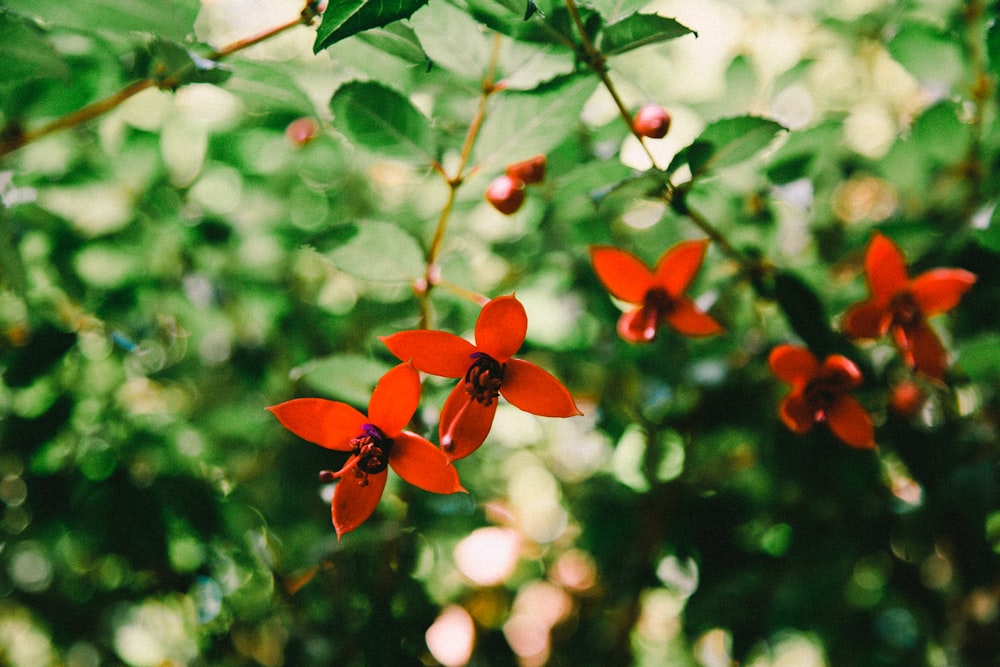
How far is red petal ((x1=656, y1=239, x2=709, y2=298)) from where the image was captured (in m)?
0.73

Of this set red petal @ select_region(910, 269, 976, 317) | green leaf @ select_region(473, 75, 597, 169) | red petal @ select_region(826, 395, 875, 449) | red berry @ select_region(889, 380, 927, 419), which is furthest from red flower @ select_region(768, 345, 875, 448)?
green leaf @ select_region(473, 75, 597, 169)

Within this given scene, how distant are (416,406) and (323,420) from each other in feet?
0.31

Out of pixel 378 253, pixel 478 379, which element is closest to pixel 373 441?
pixel 478 379

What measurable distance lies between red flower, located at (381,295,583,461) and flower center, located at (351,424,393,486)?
0.06 meters

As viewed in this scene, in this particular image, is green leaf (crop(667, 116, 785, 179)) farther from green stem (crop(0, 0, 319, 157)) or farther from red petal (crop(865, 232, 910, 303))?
green stem (crop(0, 0, 319, 157))

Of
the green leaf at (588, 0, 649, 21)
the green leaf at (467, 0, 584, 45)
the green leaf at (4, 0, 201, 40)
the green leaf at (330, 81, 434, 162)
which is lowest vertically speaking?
the green leaf at (330, 81, 434, 162)

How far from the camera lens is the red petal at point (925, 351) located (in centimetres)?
71

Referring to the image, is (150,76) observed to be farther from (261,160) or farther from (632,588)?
(632,588)

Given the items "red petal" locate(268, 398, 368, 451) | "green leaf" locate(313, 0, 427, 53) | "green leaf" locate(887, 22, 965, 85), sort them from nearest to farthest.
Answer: "green leaf" locate(313, 0, 427, 53), "red petal" locate(268, 398, 368, 451), "green leaf" locate(887, 22, 965, 85)

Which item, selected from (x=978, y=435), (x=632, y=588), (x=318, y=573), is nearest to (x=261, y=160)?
(x=318, y=573)

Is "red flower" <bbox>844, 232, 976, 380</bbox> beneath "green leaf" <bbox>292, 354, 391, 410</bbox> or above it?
above

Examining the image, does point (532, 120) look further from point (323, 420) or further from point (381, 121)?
point (323, 420)

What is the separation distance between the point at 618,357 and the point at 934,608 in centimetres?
62

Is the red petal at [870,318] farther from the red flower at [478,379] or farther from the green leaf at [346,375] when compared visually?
the green leaf at [346,375]
